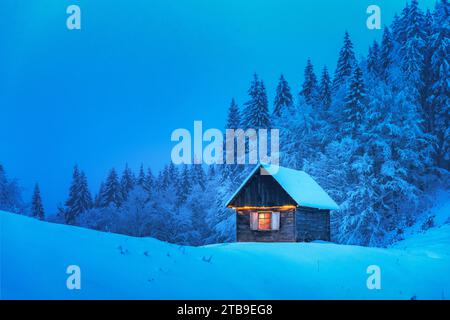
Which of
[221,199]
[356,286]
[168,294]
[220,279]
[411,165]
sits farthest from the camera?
[221,199]

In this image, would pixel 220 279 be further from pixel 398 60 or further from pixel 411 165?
pixel 398 60

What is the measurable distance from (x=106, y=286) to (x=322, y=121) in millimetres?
42227

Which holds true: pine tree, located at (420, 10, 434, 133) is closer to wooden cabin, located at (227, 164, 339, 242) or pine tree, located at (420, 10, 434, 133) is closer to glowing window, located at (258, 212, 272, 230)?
wooden cabin, located at (227, 164, 339, 242)

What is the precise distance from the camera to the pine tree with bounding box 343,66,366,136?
47.0 m

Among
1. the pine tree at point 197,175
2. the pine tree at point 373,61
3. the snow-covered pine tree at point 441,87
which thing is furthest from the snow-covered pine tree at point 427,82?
the pine tree at point 197,175

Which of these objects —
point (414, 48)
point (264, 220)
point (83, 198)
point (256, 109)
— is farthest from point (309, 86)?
point (83, 198)

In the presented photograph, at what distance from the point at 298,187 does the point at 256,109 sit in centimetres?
2077

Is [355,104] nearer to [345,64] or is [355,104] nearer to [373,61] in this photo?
[345,64]

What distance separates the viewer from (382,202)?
4309 centimetres

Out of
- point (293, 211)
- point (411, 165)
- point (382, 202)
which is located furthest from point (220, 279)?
point (411, 165)

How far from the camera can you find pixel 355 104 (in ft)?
156

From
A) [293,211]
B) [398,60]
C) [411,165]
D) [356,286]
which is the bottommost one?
[356,286]

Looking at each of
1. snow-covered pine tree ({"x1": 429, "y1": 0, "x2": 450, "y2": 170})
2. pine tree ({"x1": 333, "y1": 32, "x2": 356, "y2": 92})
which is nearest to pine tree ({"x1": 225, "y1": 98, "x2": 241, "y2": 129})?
pine tree ({"x1": 333, "y1": 32, "x2": 356, "y2": 92})

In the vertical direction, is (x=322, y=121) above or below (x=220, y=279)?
above
